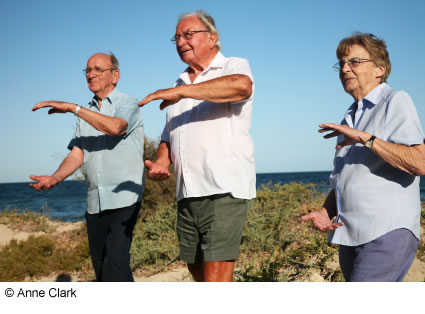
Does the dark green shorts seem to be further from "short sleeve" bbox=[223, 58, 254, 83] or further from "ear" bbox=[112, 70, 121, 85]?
"ear" bbox=[112, 70, 121, 85]

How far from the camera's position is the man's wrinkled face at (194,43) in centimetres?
262

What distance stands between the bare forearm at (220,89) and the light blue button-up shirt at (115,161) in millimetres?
1139

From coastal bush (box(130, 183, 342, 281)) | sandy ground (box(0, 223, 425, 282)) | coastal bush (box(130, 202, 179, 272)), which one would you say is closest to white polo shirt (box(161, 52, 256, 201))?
coastal bush (box(130, 183, 342, 281))

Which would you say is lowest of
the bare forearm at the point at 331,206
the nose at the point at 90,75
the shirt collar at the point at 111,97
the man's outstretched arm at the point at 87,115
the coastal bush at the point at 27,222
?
the coastal bush at the point at 27,222

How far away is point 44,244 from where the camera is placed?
7535mm

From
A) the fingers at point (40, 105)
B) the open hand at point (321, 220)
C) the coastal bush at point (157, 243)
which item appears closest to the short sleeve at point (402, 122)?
the open hand at point (321, 220)

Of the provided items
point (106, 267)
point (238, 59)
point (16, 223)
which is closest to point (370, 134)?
point (238, 59)

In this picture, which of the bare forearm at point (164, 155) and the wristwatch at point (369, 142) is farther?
the bare forearm at point (164, 155)

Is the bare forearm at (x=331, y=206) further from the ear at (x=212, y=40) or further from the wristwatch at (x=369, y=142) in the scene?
the ear at (x=212, y=40)

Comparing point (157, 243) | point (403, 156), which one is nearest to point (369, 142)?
point (403, 156)

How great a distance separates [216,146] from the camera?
7.89ft

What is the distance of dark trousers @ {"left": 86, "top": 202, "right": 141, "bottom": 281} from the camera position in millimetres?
3119

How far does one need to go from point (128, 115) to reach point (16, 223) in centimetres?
893
